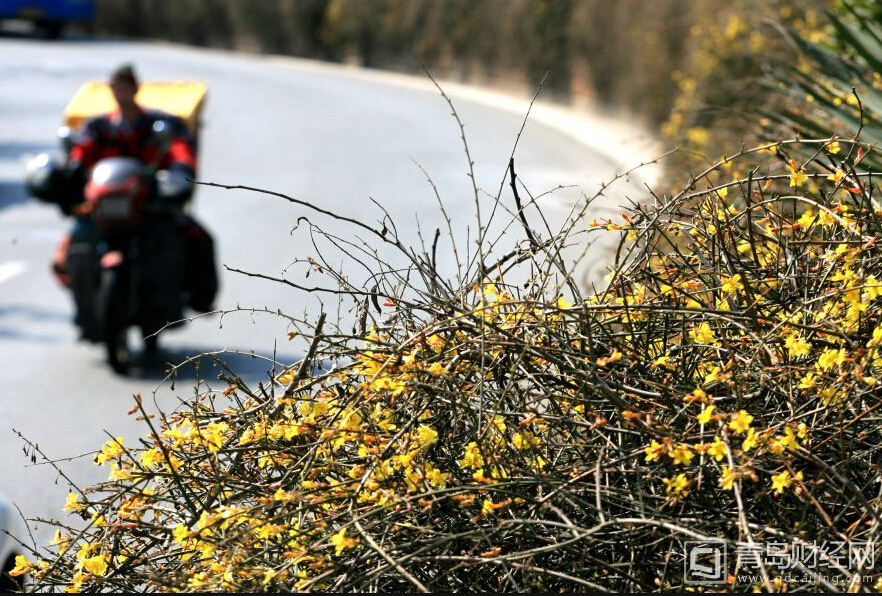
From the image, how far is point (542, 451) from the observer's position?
312 centimetres

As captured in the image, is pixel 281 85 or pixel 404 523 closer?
pixel 404 523

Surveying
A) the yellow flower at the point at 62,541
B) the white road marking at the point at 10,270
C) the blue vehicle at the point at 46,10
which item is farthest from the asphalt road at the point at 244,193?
the blue vehicle at the point at 46,10

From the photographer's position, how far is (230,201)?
1630 centimetres

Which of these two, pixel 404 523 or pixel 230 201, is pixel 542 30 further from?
pixel 404 523

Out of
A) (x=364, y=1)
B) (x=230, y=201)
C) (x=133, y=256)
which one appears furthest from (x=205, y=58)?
(x=133, y=256)

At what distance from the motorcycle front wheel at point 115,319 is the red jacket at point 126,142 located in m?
0.76

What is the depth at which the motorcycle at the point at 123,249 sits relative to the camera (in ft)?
27.2

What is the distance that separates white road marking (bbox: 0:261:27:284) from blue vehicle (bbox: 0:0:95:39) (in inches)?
1247

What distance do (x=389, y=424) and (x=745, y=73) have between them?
41.2 ft

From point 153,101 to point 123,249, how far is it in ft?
8.73

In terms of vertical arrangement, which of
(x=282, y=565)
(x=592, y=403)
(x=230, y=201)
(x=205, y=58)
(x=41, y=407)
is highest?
(x=592, y=403)

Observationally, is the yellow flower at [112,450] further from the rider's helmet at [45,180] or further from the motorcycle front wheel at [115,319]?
the rider's helmet at [45,180]

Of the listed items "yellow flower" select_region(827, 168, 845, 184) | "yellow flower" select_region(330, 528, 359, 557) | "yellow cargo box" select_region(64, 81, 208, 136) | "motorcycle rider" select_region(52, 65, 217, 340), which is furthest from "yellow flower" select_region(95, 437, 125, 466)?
"yellow cargo box" select_region(64, 81, 208, 136)

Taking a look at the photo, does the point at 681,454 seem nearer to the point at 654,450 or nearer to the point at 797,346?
the point at 654,450
